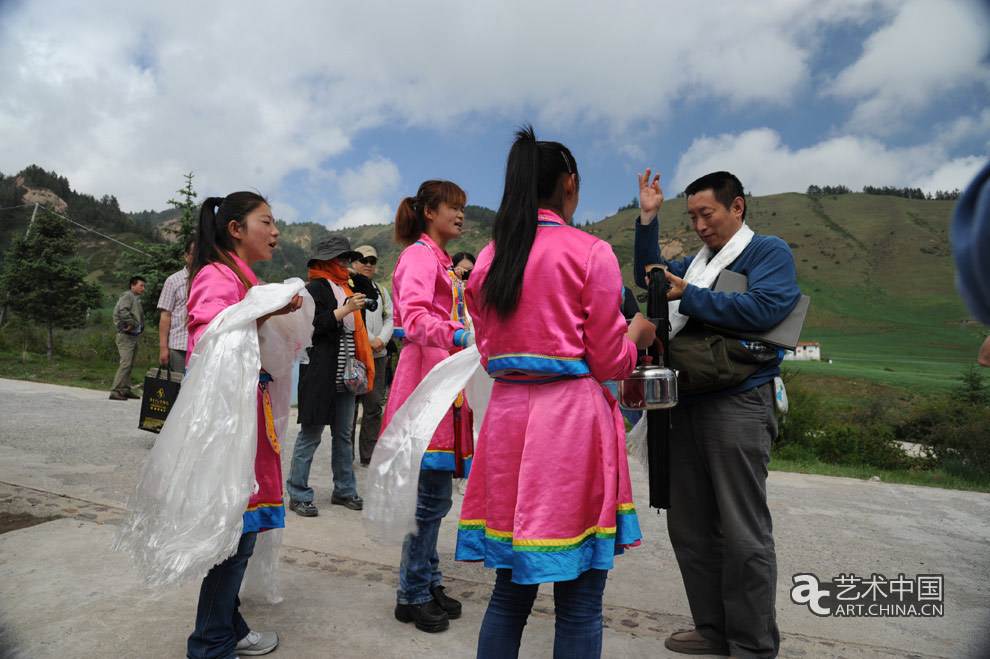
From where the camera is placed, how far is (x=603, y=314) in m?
1.98

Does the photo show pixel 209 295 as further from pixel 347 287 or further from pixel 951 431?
pixel 951 431

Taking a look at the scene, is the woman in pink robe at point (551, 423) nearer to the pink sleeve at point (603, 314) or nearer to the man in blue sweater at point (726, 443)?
the pink sleeve at point (603, 314)

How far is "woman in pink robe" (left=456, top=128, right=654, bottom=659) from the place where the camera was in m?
1.94

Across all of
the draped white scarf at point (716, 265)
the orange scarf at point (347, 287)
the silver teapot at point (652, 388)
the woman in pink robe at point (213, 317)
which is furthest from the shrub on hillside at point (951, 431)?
the woman in pink robe at point (213, 317)

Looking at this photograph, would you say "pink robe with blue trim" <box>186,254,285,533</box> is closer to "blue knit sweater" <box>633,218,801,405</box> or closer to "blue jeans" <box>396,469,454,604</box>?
"blue jeans" <box>396,469,454,604</box>

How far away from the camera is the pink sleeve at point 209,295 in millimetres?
2402

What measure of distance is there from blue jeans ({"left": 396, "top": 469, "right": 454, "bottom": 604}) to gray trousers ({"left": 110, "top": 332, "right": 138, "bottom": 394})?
9.60 meters

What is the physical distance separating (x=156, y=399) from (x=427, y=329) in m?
4.37

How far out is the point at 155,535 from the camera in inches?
84.8

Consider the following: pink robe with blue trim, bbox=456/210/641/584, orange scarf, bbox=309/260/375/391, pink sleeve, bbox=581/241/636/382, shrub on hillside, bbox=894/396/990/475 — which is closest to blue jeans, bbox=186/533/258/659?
pink robe with blue trim, bbox=456/210/641/584

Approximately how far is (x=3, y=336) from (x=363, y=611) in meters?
26.4

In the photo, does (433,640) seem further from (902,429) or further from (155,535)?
(902,429)

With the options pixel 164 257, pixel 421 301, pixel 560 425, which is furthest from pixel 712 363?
pixel 164 257

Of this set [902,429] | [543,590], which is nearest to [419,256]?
[543,590]
